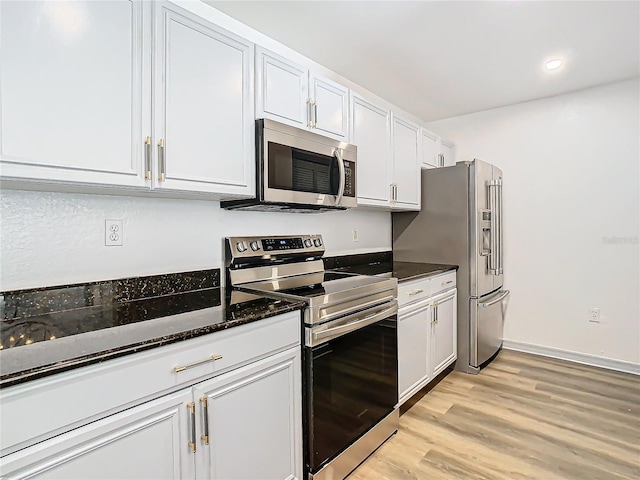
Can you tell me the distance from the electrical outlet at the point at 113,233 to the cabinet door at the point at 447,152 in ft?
10.1

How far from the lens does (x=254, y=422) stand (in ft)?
4.69

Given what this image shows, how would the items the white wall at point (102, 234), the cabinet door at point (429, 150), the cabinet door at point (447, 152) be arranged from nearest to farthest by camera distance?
the white wall at point (102, 234) → the cabinet door at point (429, 150) → the cabinet door at point (447, 152)

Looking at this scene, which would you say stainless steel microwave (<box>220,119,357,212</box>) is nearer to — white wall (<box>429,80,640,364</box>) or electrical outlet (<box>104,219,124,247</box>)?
electrical outlet (<box>104,219,124,247</box>)

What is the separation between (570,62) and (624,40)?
34cm

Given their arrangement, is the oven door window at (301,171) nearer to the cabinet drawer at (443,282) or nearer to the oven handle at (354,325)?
the oven handle at (354,325)

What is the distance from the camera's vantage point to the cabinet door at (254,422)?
4.21 feet

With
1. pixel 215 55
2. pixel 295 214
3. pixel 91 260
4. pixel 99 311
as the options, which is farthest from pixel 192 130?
pixel 295 214

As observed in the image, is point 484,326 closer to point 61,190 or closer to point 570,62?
point 570,62

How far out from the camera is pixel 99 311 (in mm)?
1471

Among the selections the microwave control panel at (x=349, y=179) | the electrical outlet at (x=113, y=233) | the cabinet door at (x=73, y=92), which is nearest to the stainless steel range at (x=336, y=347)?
the microwave control panel at (x=349, y=179)

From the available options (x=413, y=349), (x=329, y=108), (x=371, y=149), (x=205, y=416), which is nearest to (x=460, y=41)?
(x=371, y=149)

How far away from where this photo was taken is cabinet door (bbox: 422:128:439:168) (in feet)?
10.9

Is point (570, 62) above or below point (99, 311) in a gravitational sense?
above

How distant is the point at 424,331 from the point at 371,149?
→ 138cm
